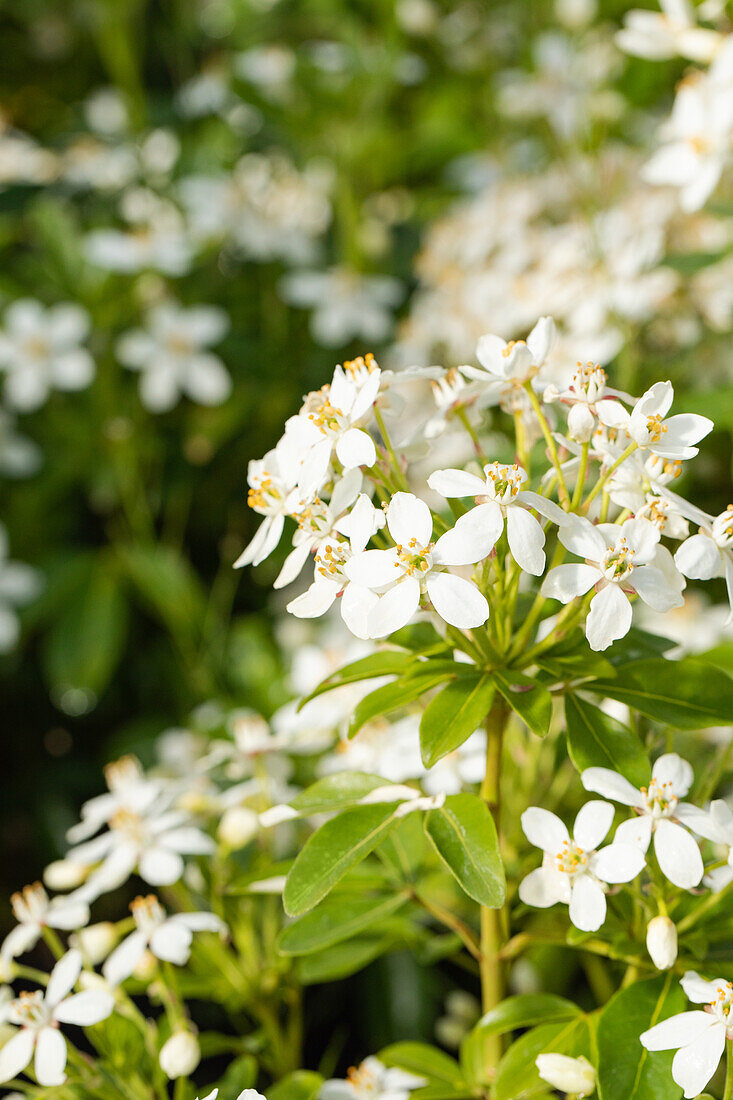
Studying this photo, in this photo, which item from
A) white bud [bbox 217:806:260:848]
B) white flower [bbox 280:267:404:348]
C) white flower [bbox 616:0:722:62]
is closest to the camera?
white bud [bbox 217:806:260:848]

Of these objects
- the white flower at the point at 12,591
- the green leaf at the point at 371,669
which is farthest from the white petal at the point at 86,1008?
the white flower at the point at 12,591

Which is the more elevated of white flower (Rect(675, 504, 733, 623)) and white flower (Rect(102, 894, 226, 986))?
→ white flower (Rect(675, 504, 733, 623))

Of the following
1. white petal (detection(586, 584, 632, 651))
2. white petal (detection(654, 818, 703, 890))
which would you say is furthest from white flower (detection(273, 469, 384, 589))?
white petal (detection(654, 818, 703, 890))

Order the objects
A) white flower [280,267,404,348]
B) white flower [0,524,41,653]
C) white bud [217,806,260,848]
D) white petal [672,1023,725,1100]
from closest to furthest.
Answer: white petal [672,1023,725,1100], white bud [217,806,260,848], white flower [0,524,41,653], white flower [280,267,404,348]

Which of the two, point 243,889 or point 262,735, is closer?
point 243,889

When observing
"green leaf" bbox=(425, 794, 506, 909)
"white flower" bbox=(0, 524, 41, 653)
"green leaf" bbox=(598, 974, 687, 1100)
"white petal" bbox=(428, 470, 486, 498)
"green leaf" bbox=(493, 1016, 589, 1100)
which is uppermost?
"white petal" bbox=(428, 470, 486, 498)

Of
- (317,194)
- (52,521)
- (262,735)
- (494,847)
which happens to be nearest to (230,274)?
(317,194)

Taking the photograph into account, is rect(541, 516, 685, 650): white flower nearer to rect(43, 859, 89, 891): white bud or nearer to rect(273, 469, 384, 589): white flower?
rect(273, 469, 384, 589): white flower

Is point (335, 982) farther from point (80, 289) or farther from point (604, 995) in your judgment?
point (80, 289)
